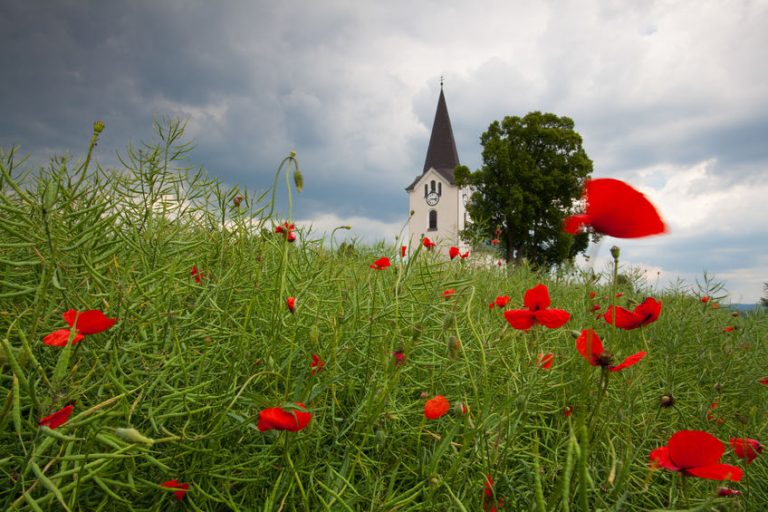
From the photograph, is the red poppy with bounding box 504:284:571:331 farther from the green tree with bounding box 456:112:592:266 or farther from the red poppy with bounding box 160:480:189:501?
the green tree with bounding box 456:112:592:266

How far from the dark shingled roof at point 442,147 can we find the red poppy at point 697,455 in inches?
1533

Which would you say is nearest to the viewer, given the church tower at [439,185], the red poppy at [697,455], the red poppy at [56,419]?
the red poppy at [56,419]

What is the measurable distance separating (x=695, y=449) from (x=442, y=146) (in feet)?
132

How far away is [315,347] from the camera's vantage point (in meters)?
1.30

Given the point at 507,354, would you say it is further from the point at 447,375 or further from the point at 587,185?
the point at 587,185

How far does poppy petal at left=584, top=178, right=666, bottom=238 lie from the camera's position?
81cm

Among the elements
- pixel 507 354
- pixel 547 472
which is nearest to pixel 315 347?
pixel 547 472

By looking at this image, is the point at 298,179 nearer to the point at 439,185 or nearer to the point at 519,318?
the point at 519,318

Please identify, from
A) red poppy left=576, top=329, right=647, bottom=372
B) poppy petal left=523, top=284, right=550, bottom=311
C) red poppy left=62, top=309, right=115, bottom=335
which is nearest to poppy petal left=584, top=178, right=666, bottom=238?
red poppy left=576, top=329, right=647, bottom=372

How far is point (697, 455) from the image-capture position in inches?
31.2

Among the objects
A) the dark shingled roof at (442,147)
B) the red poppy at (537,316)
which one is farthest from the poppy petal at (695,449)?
the dark shingled roof at (442,147)

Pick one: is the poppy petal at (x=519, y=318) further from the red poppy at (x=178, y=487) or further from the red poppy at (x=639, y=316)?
the red poppy at (x=178, y=487)

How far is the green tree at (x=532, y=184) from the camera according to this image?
2188cm

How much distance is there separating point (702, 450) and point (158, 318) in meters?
1.20
